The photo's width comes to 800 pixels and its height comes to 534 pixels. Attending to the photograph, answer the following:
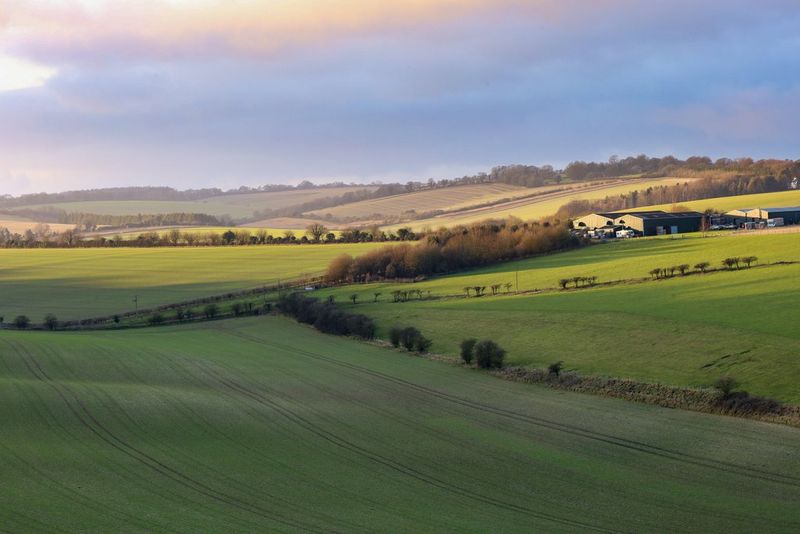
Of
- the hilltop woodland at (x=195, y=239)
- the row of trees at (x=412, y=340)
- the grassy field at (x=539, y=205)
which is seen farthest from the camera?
the grassy field at (x=539, y=205)

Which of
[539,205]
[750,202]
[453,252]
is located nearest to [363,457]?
[453,252]

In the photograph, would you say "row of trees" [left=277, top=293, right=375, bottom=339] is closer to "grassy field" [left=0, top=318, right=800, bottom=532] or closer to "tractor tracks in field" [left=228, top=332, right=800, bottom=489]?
"tractor tracks in field" [left=228, top=332, right=800, bottom=489]

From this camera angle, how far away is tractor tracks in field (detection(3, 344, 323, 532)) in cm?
1909

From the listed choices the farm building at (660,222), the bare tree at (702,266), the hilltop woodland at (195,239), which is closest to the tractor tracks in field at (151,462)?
the bare tree at (702,266)

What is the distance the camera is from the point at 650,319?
4300 centimetres

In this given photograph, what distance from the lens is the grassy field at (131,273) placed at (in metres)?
74.8

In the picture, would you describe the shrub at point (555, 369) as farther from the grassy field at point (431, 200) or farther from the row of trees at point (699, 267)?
the grassy field at point (431, 200)

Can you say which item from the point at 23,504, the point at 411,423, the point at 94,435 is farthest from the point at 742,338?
the point at 23,504

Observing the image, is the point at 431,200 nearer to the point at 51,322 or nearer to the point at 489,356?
the point at 51,322

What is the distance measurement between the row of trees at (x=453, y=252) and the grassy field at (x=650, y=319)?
29.0ft

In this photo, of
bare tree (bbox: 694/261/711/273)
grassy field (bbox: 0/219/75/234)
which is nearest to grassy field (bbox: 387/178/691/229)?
grassy field (bbox: 0/219/75/234)

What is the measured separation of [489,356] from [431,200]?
13488 cm

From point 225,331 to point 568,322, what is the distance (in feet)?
86.6

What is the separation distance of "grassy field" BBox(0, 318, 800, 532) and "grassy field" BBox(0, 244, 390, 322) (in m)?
37.8
